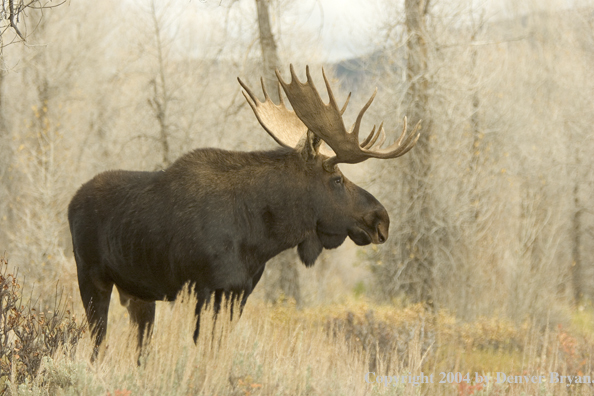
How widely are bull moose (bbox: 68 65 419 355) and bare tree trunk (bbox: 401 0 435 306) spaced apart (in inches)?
205

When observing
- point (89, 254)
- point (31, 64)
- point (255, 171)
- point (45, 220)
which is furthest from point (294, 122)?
point (31, 64)

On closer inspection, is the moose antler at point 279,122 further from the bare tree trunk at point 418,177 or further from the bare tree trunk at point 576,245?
the bare tree trunk at point 576,245

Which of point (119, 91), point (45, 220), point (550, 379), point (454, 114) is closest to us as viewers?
point (550, 379)

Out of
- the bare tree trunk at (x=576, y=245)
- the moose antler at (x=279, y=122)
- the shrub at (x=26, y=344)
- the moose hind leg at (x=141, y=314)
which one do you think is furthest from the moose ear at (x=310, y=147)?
the bare tree trunk at (x=576, y=245)

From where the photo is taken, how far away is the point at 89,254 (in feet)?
18.4

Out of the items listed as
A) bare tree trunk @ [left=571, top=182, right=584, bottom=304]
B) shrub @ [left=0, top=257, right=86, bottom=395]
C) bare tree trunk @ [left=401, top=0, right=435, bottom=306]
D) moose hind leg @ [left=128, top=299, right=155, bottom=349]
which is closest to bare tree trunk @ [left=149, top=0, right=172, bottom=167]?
bare tree trunk @ [left=401, top=0, right=435, bottom=306]

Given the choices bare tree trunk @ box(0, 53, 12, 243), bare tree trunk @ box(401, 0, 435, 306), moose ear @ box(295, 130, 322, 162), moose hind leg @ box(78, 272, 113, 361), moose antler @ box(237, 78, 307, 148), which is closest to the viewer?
moose ear @ box(295, 130, 322, 162)

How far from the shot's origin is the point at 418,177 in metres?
10.7

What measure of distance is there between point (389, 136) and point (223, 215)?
6.44 meters

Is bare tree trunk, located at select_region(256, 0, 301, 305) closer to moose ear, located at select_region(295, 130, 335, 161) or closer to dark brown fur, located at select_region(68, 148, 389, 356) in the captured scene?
moose ear, located at select_region(295, 130, 335, 161)

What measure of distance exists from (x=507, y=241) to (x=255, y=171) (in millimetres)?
7926

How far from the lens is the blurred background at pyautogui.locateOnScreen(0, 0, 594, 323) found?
11.0 metres

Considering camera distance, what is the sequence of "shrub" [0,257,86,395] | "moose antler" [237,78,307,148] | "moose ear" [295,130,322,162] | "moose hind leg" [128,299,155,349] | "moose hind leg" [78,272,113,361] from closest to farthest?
"shrub" [0,257,86,395]
"moose ear" [295,130,322,162]
"moose hind leg" [78,272,113,361]
"moose antler" [237,78,307,148]
"moose hind leg" [128,299,155,349]

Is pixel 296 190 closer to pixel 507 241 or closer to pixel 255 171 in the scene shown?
pixel 255 171
